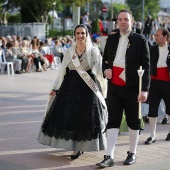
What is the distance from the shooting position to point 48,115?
712cm

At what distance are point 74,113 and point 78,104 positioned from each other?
134 mm

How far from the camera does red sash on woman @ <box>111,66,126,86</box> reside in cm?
650

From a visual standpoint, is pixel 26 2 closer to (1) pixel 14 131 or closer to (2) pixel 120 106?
(1) pixel 14 131

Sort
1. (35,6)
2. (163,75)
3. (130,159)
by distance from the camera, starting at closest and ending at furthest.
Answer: (130,159)
(163,75)
(35,6)

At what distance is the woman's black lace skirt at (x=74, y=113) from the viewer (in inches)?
271

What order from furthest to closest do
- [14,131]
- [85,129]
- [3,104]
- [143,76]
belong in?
[3,104] → [14,131] → [85,129] → [143,76]

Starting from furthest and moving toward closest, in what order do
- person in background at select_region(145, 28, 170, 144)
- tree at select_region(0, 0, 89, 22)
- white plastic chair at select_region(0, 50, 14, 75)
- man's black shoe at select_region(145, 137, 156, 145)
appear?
tree at select_region(0, 0, 89, 22) → white plastic chair at select_region(0, 50, 14, 75) → person in background at select_region(145, 28, 170, 144) → man's black shoe at select_region(145, 137, 156, 145)

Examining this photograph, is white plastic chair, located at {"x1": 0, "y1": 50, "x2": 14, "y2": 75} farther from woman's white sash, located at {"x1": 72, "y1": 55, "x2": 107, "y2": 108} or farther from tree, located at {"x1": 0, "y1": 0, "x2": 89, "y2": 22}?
tree, located at {"x1": 0, "y1": 0, "x2": 89, "y2": 22}

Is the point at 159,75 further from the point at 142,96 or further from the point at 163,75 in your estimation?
the point at 142,96

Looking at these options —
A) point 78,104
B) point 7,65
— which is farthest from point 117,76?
→ point 7,65

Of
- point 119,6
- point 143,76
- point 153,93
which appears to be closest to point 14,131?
point 153,93

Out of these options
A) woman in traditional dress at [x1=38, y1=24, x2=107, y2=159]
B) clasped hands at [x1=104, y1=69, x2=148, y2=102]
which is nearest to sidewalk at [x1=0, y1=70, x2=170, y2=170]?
woman in traditional dress at [x1=38, y1=24, x2=107, y2=159]

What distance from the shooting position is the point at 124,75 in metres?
6.48

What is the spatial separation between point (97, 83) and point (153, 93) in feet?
4.80
